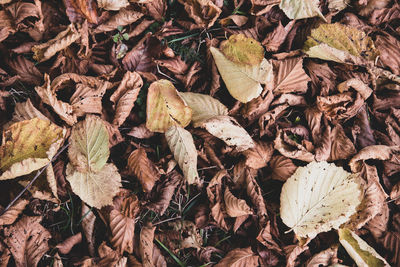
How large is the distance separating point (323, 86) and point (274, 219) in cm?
72

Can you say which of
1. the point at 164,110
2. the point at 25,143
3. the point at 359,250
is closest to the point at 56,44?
the point at 25,143

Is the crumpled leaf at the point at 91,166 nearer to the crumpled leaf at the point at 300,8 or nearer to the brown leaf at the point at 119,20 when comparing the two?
the brown leaf at the point at 119,20

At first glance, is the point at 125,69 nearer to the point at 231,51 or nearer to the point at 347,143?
the point at 231,51

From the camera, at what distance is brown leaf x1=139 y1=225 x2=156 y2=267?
156 cm

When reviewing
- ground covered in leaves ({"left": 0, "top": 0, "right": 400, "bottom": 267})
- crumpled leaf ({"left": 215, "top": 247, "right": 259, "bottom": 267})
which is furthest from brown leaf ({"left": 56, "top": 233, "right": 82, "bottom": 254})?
crumpled leaf ({"left": 215, "top": 247, "right": 259, "bottom": 267})

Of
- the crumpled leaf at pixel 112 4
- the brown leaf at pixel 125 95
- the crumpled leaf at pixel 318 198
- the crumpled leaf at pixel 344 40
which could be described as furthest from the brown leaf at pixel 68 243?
the crumpled leaf at pixel 344 40

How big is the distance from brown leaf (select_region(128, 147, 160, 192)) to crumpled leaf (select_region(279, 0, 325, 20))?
1049 mm

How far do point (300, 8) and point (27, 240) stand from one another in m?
1.76

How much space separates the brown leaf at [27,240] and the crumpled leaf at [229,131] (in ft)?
2.95

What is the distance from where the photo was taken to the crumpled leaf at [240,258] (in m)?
1.60

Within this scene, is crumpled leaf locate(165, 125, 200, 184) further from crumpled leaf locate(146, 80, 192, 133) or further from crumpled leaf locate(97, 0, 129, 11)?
crumpled leaf locate(97, 0, 129, 11)

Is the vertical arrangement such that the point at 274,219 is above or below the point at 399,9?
below

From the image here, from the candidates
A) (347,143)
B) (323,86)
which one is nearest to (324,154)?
(347,143)

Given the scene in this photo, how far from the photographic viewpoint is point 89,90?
1.58 m
